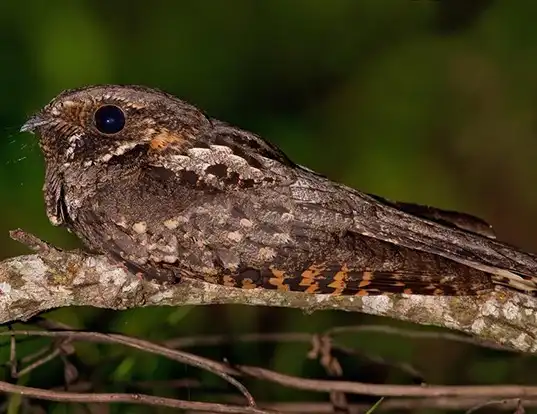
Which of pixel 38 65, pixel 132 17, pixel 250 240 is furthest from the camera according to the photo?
pixel 132 17

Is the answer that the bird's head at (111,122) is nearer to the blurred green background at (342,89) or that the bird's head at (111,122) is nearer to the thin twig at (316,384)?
the thin twig at (316,384)

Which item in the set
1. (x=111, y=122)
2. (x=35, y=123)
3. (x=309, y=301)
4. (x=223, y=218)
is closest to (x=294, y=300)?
(x=309, y=301)

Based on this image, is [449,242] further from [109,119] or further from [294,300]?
[109,119]

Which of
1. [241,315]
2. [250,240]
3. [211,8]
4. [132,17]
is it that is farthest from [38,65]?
[250,240]

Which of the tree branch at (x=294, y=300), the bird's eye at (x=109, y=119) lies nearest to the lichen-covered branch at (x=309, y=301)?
the tree branch at (x=294, y=300)

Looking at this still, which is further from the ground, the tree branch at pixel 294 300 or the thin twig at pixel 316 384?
the tree branch at pixel 294 300

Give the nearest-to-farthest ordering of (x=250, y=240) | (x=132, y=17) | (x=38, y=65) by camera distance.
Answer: (x=250, y=240)
(x=38, y=65)
(x=132, y=17)

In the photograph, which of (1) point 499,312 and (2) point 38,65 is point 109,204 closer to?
(1) point 499,312
